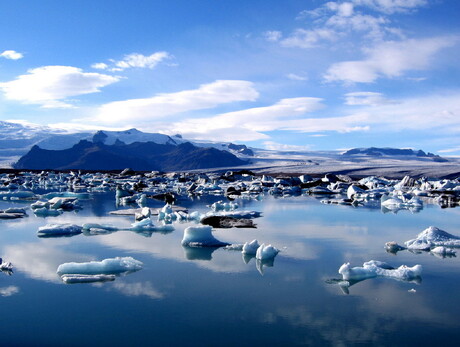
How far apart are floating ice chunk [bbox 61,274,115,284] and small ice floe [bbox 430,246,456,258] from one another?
15.9 feet

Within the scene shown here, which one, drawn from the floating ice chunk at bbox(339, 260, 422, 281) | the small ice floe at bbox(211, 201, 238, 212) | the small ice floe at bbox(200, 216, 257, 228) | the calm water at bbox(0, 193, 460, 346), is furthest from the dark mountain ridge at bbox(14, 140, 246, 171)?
the floating ice chunk at bbox(339, 260, 422, 281)

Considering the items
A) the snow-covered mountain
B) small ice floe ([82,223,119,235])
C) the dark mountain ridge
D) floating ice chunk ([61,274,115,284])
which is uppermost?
the snow-covered mountain

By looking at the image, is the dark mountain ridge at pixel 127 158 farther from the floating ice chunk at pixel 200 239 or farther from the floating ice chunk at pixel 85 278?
the floating ice chunk at pixel 85 278

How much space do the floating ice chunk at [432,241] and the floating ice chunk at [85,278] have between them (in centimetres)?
484

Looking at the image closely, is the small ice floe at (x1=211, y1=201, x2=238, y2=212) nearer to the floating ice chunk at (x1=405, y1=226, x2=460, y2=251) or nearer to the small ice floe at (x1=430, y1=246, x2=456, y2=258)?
the floating ice chunk at (x1=405, y1=226, x2=460, y2=251)

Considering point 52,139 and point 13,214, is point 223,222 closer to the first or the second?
point 13,214

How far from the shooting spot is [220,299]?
4.46m

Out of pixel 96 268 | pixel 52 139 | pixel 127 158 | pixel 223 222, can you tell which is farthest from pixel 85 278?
pixel 52 139

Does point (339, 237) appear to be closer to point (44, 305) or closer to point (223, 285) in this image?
point (223, 285)

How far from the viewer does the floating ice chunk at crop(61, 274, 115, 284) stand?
5040 mm

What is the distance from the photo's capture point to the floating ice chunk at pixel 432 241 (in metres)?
7.15

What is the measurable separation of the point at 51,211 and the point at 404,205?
11262mm

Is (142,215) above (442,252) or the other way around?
above

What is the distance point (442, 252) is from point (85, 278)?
523 cm
